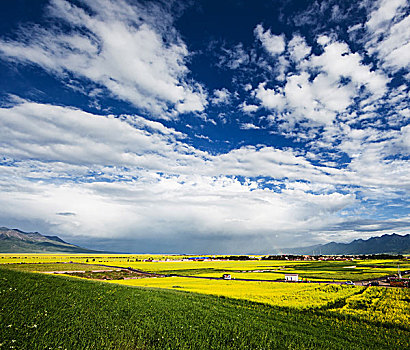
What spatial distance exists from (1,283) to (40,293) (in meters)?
3.22

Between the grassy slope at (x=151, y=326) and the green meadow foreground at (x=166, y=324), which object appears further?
the green meadow foreground at (x=166, y=324)

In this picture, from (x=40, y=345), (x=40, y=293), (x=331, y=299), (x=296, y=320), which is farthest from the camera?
(x=331, y=299)

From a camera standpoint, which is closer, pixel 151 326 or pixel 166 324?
pixel 151 326

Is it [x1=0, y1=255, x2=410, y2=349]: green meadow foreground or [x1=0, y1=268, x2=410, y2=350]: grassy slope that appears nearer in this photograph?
[x1=0, y1=268, x2=410, y2=350]: grassy slope

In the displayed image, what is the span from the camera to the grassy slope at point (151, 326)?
523 inches

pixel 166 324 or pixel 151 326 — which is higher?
pixel 151 326

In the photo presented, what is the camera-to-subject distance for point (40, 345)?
11.5 metres

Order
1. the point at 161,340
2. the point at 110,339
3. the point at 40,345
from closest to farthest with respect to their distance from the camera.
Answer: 1. the point at 40,345
2. the point at 110,339
3. the point at 161,340

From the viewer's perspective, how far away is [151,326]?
1745cm

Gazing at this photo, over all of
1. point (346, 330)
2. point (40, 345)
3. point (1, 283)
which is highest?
point (1, 283)

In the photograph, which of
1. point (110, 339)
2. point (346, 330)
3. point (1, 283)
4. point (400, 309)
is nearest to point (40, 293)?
point (1, 283)

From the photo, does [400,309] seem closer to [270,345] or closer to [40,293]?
[270,345]

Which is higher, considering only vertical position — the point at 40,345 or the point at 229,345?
the point at 40,345

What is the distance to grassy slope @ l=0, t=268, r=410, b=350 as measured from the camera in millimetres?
13273
